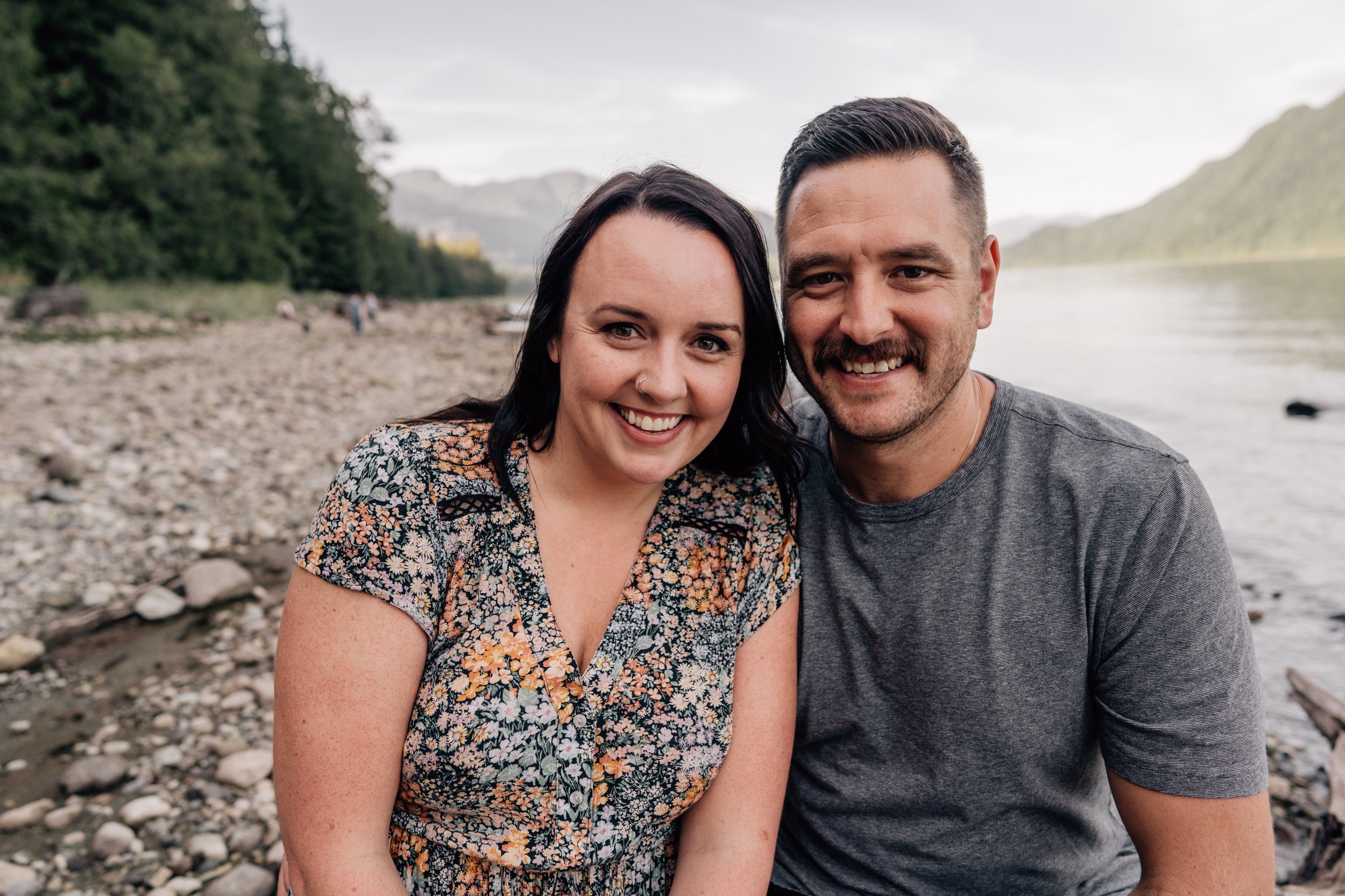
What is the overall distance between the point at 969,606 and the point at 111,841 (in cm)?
356

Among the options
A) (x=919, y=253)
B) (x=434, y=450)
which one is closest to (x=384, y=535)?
(x=434, y=450)

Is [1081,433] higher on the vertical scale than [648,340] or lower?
lower

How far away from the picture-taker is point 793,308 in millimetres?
2521

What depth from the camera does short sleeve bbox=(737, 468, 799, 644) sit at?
2.30m

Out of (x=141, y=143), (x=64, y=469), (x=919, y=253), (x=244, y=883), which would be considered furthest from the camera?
(x=141, y=143)

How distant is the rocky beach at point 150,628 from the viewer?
331 cm

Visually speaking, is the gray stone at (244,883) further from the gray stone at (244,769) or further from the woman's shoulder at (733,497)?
the woman's shoulder at (733,497)

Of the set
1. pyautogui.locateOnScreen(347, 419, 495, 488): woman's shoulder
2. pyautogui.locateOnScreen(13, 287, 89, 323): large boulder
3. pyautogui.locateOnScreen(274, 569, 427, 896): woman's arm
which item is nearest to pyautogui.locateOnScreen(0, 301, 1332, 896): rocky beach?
pyautogui.locateOnScreen(274, 569, 427, 896): woman's arm

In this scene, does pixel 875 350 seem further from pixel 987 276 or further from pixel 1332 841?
pixel 1332 841

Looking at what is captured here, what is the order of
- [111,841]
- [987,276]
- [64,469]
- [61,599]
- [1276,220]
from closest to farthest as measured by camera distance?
1. [987,276]
2. [111,841]
3. [61,599]
4. [64,469]
5. [1276,220]

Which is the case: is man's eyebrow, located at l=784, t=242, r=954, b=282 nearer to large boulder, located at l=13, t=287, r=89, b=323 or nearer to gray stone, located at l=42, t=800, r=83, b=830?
gray stone, located at l=42, t=800, r=83, b=830

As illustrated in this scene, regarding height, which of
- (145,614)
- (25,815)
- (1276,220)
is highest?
(1276,220)

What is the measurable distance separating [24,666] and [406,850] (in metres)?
3.90

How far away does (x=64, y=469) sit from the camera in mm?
7043
